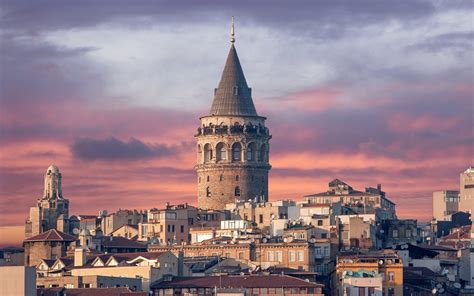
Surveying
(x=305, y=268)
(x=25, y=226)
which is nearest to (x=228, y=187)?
(x=25, y=226)

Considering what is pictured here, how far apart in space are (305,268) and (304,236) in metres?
9.13

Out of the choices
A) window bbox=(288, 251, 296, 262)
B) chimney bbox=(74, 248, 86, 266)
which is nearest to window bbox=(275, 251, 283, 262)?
window bbox=(288, 251, 296, 262)

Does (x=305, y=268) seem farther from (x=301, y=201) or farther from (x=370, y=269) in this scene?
(x=301, y=201)

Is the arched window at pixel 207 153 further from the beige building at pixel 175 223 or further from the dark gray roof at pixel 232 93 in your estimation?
the beige building at pixel 175 223

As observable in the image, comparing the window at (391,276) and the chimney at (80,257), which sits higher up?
the chimney at (80,257)

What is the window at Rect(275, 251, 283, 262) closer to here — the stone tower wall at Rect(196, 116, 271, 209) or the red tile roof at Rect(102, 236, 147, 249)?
the red tile roof at Rect(102, 236, 147, 249)

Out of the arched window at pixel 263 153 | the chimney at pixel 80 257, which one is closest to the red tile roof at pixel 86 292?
the chimney at pixel 80 257

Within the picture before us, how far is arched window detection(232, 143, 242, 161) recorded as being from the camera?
187375mm

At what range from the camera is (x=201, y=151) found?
18925 centimetres

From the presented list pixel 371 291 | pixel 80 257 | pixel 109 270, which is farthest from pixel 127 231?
pixel 371 291

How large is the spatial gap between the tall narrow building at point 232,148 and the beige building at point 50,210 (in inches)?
536

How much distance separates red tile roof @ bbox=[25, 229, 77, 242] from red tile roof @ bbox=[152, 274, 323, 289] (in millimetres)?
26122

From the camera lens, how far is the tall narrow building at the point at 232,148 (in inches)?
7347

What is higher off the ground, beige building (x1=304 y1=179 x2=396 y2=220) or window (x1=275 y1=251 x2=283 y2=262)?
beige building (x1=304 y1=179 x2=396 y2=220)
